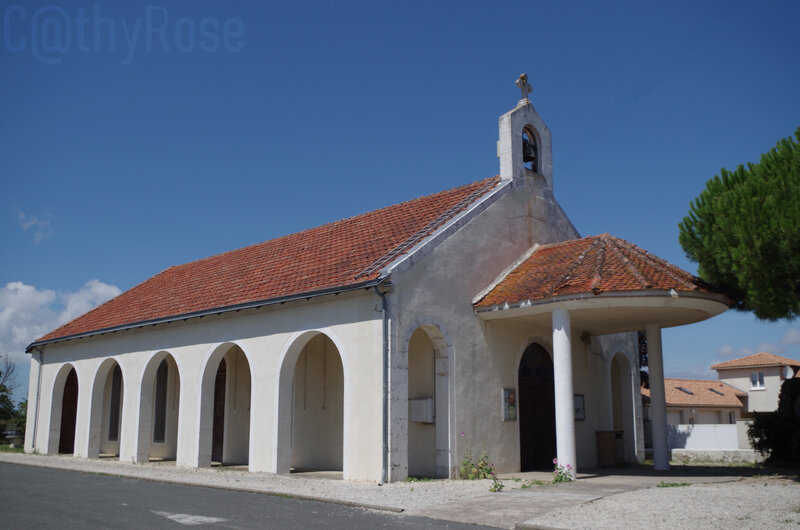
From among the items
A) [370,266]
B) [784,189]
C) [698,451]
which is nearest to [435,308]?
[370,266]

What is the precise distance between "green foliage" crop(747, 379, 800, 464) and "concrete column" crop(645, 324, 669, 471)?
2937 mm

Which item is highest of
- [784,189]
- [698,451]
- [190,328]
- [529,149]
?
[529,149]


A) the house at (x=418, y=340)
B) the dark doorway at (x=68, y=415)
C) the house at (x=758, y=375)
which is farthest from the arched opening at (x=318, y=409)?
the house at (x=758, y=375)

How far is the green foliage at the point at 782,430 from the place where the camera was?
674 inches

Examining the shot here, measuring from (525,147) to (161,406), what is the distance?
13926 millimetres

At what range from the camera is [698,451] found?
2469 cm

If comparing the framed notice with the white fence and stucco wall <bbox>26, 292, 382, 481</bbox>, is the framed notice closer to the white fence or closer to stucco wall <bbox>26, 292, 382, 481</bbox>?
stucco wall <bbox>26, 292, 382, 481</bbox>

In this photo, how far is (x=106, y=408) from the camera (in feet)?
81.2

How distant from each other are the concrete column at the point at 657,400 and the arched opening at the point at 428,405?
5.43m

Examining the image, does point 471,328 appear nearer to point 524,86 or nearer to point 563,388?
point 563,388

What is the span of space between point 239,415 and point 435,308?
7791mm

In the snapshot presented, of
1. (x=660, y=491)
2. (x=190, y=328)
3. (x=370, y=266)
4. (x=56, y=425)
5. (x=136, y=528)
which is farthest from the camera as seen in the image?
(x=56, y=425)

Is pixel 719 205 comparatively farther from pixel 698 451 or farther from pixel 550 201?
pixel 698 451

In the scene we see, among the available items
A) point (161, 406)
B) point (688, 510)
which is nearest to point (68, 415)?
point (161, 406)
